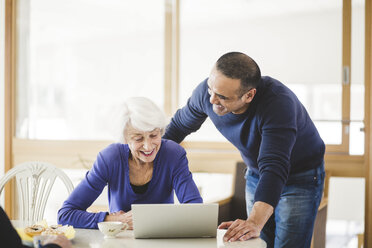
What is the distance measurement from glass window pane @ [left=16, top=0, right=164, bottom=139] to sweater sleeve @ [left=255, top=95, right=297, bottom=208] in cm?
200

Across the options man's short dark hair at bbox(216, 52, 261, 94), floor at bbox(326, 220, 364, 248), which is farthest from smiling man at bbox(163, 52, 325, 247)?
floor at bbox(326, 220, 364, 248)

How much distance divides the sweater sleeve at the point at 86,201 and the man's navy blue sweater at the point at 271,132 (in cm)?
43

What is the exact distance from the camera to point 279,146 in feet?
6.48

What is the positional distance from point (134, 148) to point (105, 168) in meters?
0.15

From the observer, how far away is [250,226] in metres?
1.83

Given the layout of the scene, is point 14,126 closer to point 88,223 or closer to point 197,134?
point 197,134

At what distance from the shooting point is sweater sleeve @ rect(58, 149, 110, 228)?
6.73 feet

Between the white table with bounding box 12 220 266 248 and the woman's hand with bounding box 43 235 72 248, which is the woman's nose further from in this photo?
the woman's hand with bounding box 43 235 72 248

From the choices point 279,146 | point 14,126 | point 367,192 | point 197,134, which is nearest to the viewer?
point 279,146

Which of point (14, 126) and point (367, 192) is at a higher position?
point (14, 126)

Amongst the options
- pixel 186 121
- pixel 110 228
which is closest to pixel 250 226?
pixel 110 228

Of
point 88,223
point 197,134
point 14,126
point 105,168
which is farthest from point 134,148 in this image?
point 14,126

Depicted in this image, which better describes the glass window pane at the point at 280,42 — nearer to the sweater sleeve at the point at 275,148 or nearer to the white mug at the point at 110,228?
the sweater sleeve at the point at 275,148

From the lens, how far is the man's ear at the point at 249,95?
205cm
